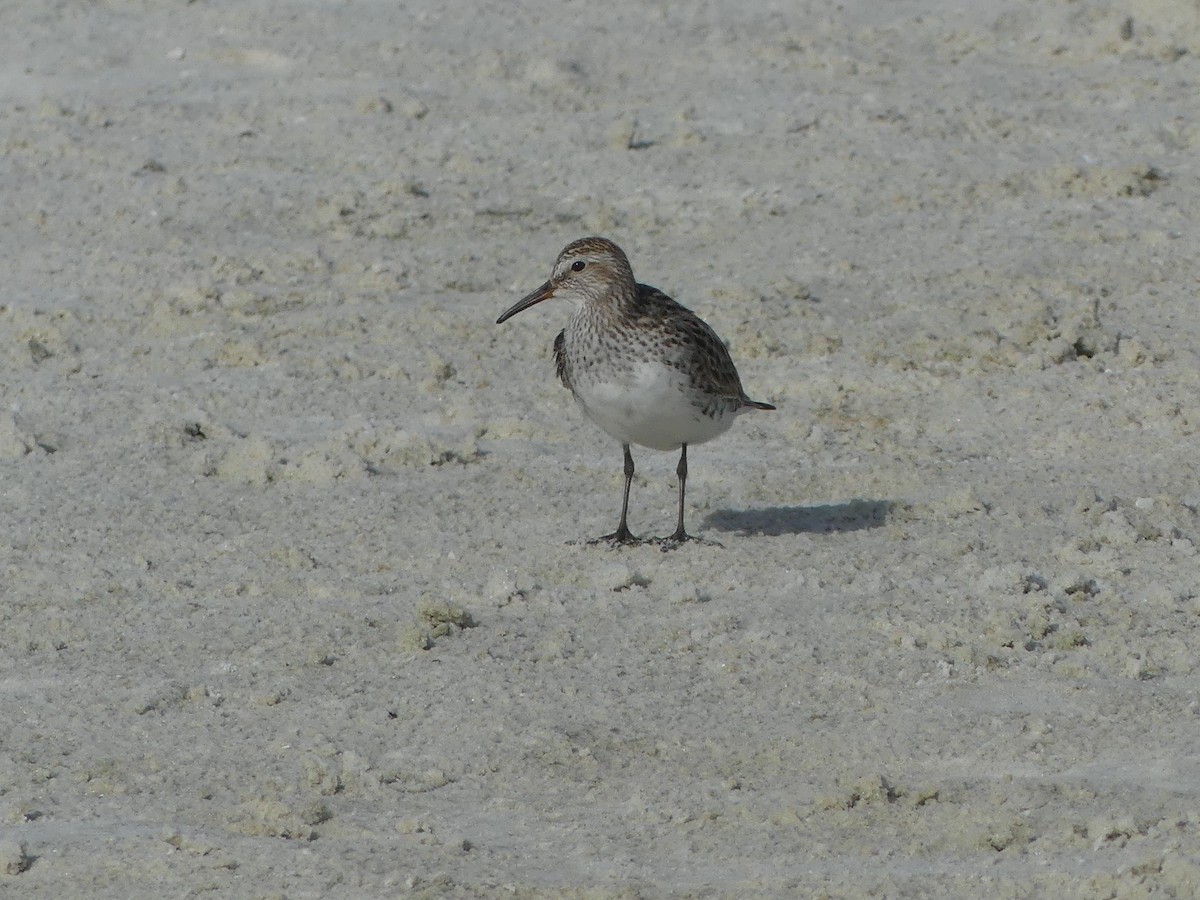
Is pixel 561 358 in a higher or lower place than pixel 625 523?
higher

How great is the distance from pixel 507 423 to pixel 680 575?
145 centimetres

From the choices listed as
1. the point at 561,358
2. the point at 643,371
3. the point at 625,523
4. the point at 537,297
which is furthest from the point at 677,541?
the point at 537,297

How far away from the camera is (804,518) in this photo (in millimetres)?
7031

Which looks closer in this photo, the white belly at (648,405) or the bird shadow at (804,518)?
the white belly at (648,405)

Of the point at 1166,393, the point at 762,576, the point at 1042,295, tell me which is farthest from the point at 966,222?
the point at 762,576

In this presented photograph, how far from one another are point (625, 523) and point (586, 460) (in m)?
0.80

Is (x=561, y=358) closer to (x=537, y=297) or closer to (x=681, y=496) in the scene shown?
(x=537, y=297)

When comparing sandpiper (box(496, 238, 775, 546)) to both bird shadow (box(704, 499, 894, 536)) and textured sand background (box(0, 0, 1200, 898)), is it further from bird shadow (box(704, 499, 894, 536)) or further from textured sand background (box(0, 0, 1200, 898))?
textured sand background (box(0, 0, 1200, 898))

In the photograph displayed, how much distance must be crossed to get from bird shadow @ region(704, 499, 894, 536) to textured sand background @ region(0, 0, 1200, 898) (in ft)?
0.08

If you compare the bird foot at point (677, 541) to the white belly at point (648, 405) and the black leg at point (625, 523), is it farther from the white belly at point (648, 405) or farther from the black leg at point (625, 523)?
the white belly at point (648, 405)

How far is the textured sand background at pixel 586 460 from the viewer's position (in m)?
4.99

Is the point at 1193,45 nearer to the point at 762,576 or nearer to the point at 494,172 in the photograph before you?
the point at 494,172

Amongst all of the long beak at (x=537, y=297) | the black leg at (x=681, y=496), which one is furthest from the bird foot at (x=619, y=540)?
the long beak at (x=537, y=297)

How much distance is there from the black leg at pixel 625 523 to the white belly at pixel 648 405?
0.16 m
